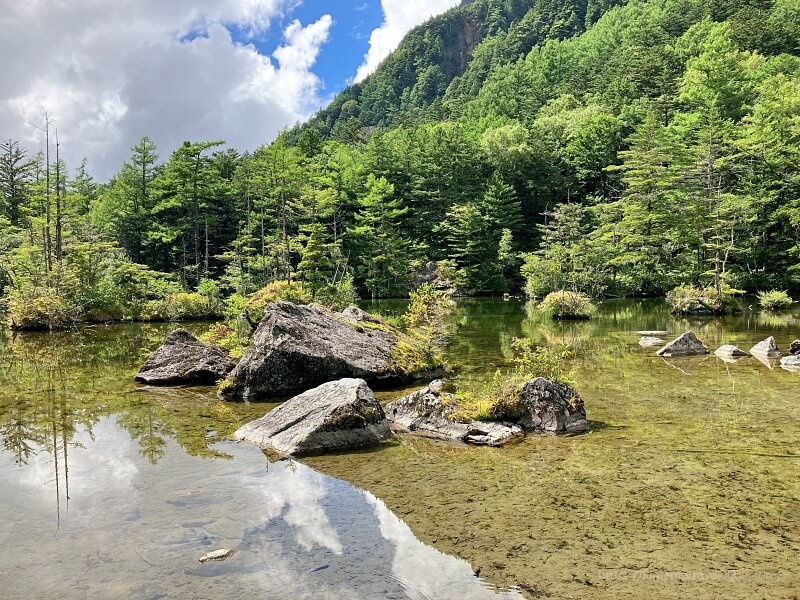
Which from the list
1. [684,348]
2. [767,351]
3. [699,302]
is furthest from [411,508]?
[699,302]

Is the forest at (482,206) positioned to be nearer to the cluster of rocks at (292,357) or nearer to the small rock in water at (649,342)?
the cluster of rocks at (292,357)

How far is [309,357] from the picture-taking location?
1341 centimetres

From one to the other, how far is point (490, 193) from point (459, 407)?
51.8 m

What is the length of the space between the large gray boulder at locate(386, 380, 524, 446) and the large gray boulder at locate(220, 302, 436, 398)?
104 inches

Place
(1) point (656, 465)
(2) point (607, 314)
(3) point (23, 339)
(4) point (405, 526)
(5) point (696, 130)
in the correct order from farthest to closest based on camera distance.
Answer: (5) point (696, 130) < (2) point (607, 314) < (3) point (23, 339) < (1) point (656, 465) < (4) point (405, 526)

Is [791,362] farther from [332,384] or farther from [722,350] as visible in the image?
[332,384]

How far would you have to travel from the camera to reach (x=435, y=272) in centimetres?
5853

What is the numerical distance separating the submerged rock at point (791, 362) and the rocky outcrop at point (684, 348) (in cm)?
246

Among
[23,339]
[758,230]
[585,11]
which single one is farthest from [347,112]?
[23,339]

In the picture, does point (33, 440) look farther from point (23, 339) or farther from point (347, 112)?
point (347, 112)

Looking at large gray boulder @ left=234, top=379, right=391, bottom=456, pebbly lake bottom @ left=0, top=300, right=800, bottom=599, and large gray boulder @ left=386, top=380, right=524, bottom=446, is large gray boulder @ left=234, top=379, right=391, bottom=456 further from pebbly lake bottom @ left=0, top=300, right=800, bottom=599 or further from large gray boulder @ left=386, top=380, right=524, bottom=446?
large gray boulder @ left=386, top=380, right=524, bottom=446

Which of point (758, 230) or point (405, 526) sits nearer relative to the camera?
point (405, 526)

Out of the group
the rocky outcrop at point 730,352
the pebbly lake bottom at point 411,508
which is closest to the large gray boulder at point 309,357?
the pebbly lake bottom at point 411,508

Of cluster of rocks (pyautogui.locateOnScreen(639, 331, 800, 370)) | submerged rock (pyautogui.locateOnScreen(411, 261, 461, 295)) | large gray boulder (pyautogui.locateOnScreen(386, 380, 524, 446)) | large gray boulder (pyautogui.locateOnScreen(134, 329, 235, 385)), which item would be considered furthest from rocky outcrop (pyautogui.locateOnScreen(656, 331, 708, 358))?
submerged rock (pyautogui.locateOnScreen(411, 261, 461, 295))
